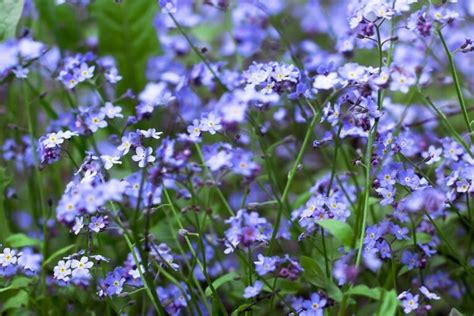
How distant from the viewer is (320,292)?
2.46 meters

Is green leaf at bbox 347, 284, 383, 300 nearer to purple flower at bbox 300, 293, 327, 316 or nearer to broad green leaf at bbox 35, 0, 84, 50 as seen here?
purple flower at bbox 300, 293, 327, 316

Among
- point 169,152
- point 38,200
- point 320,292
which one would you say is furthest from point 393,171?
point 38,200

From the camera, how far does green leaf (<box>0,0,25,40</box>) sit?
132 inches

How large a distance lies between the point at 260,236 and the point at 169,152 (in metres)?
0.47

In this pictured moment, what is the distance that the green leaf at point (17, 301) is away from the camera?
2.76 meters

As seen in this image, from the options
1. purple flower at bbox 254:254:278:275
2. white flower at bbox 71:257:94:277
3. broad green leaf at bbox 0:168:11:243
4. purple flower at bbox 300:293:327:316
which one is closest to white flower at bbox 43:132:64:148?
white flower at bbox 71:257:94:277

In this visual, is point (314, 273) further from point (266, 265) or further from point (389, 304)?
point (389, 304)

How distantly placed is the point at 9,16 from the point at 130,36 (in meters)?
1.02

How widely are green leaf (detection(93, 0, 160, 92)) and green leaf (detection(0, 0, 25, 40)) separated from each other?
891mm

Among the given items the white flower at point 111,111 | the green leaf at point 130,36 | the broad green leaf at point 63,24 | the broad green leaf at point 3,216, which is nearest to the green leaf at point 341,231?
the white flower at point 111,111

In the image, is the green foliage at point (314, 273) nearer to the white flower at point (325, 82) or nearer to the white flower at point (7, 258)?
the white flower at point (325, 82)

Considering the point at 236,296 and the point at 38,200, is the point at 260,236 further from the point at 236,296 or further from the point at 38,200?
the point at 38,200

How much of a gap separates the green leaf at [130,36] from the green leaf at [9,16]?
891 mm

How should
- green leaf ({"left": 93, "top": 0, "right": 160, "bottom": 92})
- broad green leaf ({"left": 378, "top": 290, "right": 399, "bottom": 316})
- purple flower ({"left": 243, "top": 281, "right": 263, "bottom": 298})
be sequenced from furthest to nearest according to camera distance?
green leaf ({"left": 93, "top": 0, "right": 160, "bottom": 92}) → purple flower ({"left": 243, "top": 281, "right": 263, "bottom": 298}) → broad green leaf ({"left": 378, "top": 290, "right": 399, "bottom": 316})
